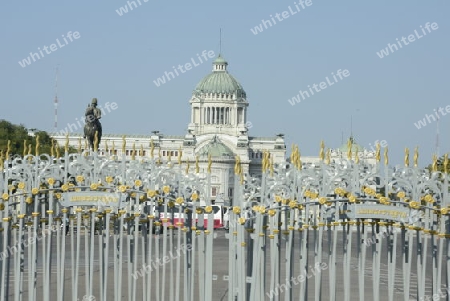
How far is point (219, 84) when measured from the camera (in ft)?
621

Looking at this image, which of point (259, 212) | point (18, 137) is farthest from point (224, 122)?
point (259, 212)

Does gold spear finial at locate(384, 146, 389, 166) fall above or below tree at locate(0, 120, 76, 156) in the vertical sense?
below

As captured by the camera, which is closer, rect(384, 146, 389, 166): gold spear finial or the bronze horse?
rect(384, 146, 389, 166): gold spear finial

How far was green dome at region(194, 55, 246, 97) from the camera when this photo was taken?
618 feet

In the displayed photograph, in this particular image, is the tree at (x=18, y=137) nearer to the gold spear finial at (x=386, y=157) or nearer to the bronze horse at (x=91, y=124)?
the bronze horse at (x=91, y=124)

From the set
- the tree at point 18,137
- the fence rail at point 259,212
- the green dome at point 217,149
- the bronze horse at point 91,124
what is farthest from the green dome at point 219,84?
the fence rail at point 259,212

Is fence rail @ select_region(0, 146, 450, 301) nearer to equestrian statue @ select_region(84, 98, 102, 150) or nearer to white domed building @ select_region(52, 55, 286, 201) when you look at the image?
equestrian statue @ select_region(84, 98, 102, 150)

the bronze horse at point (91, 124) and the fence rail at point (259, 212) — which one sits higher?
the bronze horse at point (91, 124)

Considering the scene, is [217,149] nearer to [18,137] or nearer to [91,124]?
[18,137]

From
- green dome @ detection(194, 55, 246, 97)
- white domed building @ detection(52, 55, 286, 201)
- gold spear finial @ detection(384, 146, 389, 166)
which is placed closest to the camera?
gold spear finial @ detection(384, 146, 389, 166)

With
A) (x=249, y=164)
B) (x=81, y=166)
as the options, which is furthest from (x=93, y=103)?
(x=249, y=164)

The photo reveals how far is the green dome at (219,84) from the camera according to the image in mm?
188250

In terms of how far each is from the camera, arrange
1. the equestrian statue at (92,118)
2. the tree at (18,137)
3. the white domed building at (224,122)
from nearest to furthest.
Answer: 1. the equestrian statue at (92,118)
2. the tree at (18,137)
3. the white domed building at (224,122)

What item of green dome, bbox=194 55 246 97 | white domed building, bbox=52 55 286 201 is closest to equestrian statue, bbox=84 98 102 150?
white domed building, bbox=52 55 286 201
